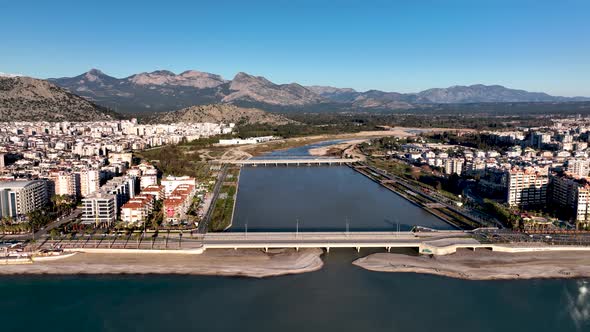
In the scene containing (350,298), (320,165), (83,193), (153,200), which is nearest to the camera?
(350,298)

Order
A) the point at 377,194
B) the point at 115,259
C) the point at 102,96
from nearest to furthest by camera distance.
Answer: the point at 115,259
the point at 377,194
the point at 102,96

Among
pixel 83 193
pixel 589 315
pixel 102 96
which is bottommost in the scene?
pixel 589 315

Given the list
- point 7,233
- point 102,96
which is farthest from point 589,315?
point 102,96

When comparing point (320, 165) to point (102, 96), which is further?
point (102, 96)

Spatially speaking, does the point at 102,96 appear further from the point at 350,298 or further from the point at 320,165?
the point at 350,298

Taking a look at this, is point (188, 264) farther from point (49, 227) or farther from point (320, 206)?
point (320, 206)

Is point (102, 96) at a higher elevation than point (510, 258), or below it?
higher

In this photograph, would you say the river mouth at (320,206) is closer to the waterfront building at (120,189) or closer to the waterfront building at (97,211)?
the waterfront building at (97,211)

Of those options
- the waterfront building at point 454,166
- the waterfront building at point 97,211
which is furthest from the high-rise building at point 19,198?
the waterfront building at point 454,166
